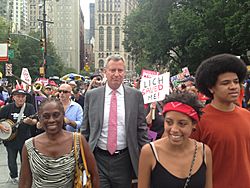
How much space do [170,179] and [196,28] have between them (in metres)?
27.2

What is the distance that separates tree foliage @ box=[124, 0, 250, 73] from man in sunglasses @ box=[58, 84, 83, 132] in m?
18.9

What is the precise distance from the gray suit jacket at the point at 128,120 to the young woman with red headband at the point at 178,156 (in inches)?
55.3

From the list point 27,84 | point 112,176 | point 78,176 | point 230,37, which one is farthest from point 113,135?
point 230,37

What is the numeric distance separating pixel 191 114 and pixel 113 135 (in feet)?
5.11

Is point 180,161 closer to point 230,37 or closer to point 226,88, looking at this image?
point 226,88

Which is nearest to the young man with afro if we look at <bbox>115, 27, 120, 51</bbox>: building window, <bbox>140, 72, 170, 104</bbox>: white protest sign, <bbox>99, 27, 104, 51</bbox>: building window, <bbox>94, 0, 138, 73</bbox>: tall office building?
<bbox>140, 72, 170, 104</bbox>: white protest sign

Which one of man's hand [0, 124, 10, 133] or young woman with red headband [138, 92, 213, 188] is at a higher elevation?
young woman with red headband [138, 92, 213, 188]

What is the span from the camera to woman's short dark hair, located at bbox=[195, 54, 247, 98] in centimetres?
Result: 301

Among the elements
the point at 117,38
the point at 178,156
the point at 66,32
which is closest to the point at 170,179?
the point at 178,156

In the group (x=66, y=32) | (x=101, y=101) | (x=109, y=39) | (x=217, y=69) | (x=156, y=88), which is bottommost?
(x=101, y=101)

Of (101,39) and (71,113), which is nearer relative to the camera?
(71,113)

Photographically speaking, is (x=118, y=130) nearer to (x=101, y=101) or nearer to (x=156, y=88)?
(x=101, y=101)

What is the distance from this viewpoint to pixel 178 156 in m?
2.68

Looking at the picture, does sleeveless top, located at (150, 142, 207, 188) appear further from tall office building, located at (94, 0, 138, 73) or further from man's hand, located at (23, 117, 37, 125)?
tall office building, located at (94, 0, 138, 73)
